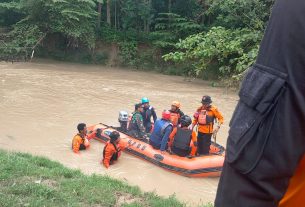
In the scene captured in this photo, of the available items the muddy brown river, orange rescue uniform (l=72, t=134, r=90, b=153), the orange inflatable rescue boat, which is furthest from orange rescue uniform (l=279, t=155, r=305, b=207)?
orange rescue uniform (l=72, t=134, r=90, b=153)

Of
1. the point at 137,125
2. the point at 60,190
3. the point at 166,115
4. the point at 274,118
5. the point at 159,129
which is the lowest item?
the point at 137,125

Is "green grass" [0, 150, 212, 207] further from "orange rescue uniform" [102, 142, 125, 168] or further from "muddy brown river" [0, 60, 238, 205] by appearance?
"orange rescue uniform" [102, 142, 125, 168]

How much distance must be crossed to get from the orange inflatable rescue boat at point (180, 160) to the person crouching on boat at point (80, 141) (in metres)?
0.79

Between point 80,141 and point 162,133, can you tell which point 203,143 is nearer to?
point 162,133

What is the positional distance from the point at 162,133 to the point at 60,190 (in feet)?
13.1

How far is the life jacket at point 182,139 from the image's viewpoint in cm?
809

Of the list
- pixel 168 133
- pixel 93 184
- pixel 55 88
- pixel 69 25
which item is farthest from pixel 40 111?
pixel 69 25

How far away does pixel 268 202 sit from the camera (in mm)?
794

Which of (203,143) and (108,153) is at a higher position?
(203,143)

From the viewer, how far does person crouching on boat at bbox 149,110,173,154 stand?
8.24 m

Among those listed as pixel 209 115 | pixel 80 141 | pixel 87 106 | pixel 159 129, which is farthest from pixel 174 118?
pixel 87 106

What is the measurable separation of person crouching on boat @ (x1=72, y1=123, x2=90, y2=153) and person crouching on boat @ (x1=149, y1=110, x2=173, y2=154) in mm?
1434

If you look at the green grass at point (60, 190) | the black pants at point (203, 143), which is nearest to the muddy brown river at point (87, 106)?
the black pants at point (203, 143)

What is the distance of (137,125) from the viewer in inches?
372
